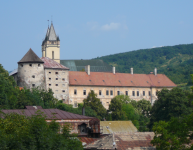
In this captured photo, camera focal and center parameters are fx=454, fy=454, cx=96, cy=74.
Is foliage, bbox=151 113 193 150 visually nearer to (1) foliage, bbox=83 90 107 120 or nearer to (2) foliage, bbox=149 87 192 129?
(2) foliage, bbox=149 87 192 129

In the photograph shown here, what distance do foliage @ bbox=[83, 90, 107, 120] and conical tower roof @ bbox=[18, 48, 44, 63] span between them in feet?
38.8

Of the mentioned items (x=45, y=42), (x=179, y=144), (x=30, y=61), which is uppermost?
(x=45, y=42)

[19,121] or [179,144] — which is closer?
[19,121]

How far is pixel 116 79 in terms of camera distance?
102312 mm

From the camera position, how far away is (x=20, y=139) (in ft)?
89.5

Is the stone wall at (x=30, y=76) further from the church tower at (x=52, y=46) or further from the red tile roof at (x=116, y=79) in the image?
the church tower at (x=52, y=46)

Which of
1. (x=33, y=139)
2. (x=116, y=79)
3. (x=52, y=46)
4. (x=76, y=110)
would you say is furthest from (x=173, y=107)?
(x=52, y=46)

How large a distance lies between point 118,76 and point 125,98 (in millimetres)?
9410

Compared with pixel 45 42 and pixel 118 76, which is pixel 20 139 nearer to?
pixel 118 76

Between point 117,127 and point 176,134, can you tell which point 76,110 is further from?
point 176,134

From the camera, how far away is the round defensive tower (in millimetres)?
A: 86125

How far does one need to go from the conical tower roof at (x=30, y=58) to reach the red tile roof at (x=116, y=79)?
9.72 metres

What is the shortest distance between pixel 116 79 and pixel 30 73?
2336 cm

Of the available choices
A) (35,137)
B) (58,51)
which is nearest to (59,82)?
(58,51)
